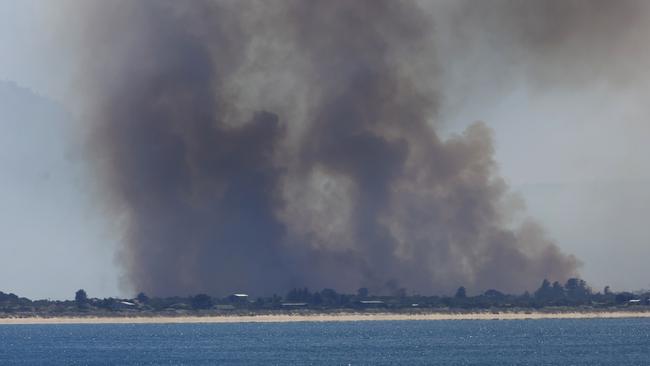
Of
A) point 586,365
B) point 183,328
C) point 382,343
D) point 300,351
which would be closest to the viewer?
point 586,365

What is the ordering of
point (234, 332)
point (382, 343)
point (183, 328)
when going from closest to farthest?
point (382, 343) < point (234, 332) < point (183, 328)

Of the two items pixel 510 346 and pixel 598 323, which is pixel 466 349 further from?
pixel 598 323

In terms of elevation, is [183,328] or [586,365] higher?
[183,328]

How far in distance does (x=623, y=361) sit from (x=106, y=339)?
65.0 metres

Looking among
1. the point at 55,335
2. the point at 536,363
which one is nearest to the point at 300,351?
the point at 536,363

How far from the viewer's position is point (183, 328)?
7667 inches

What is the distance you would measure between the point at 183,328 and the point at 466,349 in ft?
228

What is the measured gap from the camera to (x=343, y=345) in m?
140

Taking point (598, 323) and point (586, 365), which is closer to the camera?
point (586, 365)

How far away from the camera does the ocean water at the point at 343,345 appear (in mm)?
119688

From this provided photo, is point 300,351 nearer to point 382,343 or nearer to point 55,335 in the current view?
point 382,343

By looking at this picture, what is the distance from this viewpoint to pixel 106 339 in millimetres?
161250

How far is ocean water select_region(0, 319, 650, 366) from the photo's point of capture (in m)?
120

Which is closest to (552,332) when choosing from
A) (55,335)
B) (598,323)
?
(598,323)
